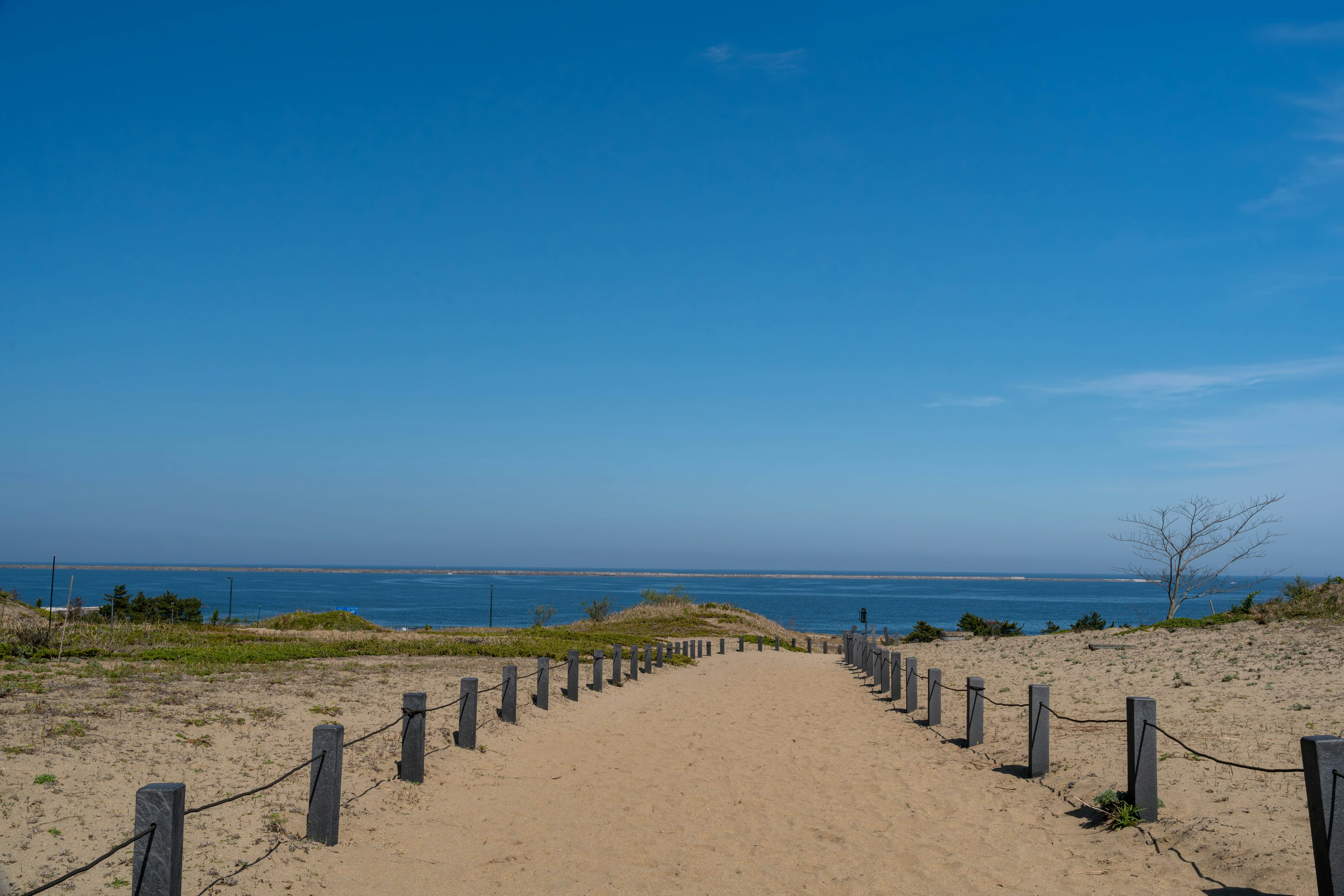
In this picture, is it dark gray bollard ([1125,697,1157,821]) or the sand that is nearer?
the sand

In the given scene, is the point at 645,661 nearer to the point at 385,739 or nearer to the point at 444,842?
the point at 385,739

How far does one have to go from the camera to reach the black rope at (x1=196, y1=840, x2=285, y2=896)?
572 cm

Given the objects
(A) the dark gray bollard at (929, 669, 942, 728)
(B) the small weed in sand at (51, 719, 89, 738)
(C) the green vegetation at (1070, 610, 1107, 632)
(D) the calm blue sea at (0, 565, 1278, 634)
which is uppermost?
(B) the small weed in sand at (51, 719, 89, 738)

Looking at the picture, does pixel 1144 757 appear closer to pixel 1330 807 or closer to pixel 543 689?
pixel 1330 807

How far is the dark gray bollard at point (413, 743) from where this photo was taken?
886cm

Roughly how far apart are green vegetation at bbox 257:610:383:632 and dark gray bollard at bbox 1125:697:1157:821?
94.2 ft

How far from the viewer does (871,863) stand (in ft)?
23.5

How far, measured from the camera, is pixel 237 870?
20.0 ft

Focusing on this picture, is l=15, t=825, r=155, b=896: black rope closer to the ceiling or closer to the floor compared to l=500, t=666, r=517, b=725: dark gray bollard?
closer to the ceiling

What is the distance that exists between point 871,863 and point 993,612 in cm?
11034

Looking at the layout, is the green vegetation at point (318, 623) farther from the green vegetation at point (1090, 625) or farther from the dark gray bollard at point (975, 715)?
the green vegetation at point (1090, 625)

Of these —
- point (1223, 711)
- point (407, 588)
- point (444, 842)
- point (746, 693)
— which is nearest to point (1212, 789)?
point (1223, 711)

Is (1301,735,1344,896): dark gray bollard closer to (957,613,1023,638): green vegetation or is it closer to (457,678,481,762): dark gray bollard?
(457,678,481,762): dark gray bollard

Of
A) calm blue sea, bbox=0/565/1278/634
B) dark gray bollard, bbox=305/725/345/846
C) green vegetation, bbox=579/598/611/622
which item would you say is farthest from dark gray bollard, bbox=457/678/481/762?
green vegetation, bbox=579/598/611/622
